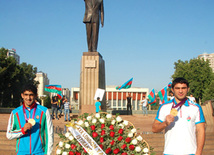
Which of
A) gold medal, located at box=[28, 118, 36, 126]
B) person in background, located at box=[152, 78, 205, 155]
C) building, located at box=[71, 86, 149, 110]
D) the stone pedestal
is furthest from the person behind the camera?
building, located at box=[71, 86, 149, 110]

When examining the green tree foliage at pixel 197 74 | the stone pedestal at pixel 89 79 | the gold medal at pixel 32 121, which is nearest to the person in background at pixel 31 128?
the gold medal at pixel 32 121

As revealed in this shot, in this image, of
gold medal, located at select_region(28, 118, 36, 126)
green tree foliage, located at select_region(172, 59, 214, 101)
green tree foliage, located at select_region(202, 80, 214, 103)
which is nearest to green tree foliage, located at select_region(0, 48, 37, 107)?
green tree foliage, located at select_region(172, 59, 214, 101)

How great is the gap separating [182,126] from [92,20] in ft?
39.0

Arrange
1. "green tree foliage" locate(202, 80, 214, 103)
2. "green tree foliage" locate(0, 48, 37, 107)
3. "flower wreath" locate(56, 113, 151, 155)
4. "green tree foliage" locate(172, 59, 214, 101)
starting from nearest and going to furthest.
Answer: "flower wreath" locate(56, 113, 151, 155) < "green tree foliage" locate(0, 48, 37, 107) < "green tree foliage" locate(202, 80, 214, 103) < "green tree foliage" locate(172, 59, 214, 101)

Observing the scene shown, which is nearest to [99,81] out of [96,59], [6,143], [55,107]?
[96,59]

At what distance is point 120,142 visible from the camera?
3.61 m

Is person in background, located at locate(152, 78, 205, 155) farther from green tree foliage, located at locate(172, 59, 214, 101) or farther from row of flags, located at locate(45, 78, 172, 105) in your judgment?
green tree foliage, located at locate(172, 59, 214, 101)

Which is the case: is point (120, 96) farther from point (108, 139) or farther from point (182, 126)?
point (182, 126)

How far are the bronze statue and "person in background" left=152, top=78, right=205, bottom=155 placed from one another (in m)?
11.4

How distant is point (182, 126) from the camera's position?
121 inches

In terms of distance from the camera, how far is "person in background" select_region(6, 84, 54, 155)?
3209 millimetres

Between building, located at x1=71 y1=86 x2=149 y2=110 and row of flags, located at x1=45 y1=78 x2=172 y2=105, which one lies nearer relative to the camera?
→ row of flags, located at x1=45 y1=78 x2=172 y2=105

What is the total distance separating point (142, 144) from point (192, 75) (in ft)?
135

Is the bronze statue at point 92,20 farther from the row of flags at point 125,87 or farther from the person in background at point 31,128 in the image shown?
the person in background at point 31,128
